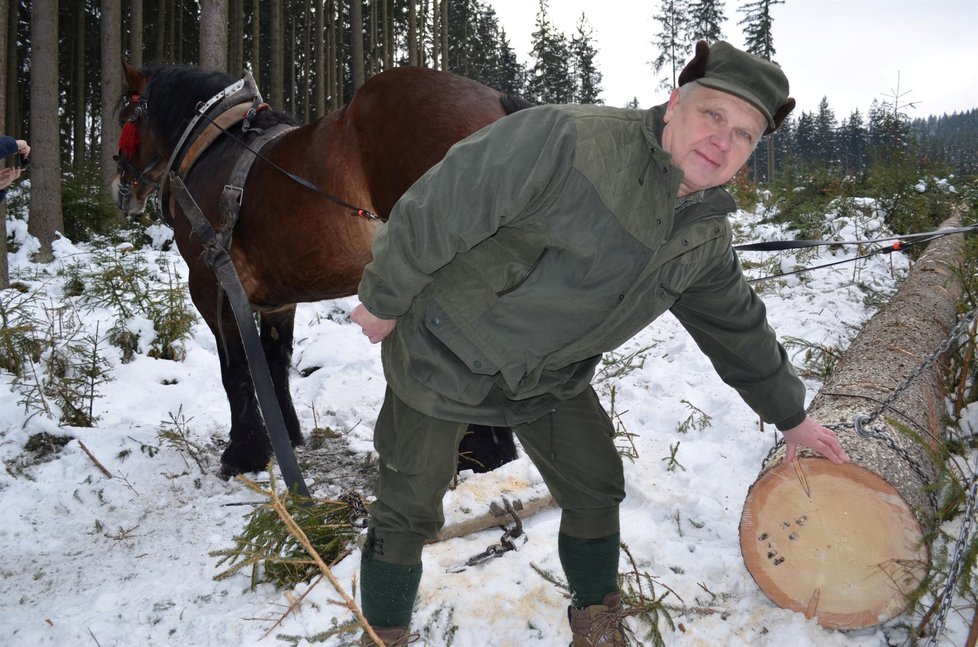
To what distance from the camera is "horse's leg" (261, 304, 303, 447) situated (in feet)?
11.8

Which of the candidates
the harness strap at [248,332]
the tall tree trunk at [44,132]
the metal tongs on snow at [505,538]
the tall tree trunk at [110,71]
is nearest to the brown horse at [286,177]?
the harness strap at [248,332]

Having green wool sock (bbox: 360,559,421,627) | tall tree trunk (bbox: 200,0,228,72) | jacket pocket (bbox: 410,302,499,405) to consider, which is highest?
tall tree trunk (bbox: 200,0,228,72)

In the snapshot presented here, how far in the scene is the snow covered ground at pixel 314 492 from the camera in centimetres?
208

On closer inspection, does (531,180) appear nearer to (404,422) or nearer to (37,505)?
(404,422)

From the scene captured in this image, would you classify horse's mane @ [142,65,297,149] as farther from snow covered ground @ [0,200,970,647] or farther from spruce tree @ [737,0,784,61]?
spruce tree @ [737,0,784,61]

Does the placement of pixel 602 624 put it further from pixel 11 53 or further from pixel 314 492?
pixel 11 53

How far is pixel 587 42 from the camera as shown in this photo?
125 feet

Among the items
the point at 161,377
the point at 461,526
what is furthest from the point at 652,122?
the point at 161,377

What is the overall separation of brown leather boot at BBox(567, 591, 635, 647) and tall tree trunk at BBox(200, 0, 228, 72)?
594 centimetres

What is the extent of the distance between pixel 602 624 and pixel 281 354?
8.27 feet

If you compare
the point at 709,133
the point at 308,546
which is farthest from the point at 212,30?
the point at 308,546

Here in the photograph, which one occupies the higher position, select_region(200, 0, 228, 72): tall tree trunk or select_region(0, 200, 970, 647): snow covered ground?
select_region(200, 0, 228, 72): tall tree trunk

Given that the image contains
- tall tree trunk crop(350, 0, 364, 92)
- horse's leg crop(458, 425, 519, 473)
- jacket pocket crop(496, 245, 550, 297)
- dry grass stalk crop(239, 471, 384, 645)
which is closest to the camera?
dry grass stalk crop(239, 471, 384, 645)

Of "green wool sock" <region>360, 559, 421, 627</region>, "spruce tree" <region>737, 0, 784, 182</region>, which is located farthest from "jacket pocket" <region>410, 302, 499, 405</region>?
"spruce tree" <region>737, 0, 784, 182</region>
